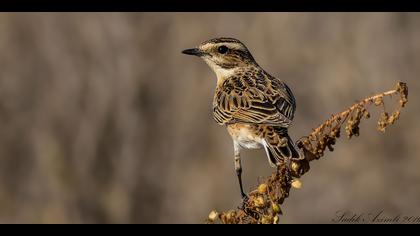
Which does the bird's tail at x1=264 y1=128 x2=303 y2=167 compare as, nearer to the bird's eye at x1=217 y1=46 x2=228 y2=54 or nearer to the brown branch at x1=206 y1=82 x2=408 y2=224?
the brown branch at x1=206 y1=82 x2=408 y2=224

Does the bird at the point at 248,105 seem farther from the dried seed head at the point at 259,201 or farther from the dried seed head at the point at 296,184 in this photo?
the dried seed head at the point at 259,201

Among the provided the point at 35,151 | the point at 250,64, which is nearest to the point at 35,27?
the point at 35,151

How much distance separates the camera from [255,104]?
25.6ft

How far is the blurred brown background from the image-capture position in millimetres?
14297

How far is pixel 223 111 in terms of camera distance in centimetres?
818

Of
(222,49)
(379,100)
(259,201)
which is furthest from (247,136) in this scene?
(379,100)

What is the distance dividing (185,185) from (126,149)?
1368 mm

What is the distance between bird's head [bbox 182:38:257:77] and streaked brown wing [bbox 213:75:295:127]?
433 millimetres

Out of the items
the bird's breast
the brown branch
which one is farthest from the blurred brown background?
the brown branch

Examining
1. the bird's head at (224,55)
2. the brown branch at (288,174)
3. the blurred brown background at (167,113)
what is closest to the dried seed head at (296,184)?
the brown branch at (288,174)

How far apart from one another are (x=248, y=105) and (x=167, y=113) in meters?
7.99

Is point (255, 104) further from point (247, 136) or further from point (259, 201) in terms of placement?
point (259, 201)

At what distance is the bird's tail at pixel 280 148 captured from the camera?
20.5 ft

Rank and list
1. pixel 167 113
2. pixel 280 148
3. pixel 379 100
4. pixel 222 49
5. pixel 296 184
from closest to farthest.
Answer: pixel 379 100
pixel 296 184
pixel 280 148
pixel 222 49
pixel 167 113
